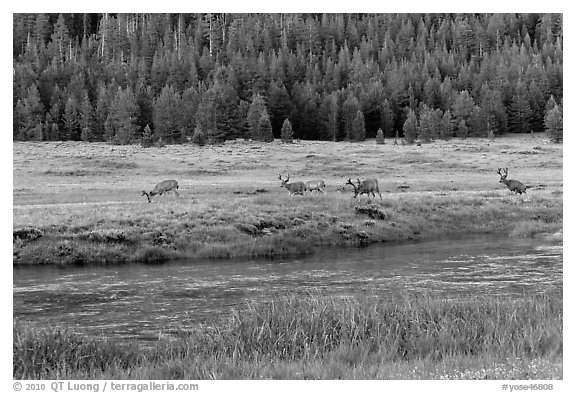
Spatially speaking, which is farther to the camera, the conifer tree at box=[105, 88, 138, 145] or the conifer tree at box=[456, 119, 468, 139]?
the conifer tree at box=[456, 119, 468, 139]

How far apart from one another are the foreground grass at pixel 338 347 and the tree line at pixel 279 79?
28.1m

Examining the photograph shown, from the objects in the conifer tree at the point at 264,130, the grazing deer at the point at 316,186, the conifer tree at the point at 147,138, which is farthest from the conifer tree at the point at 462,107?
the conifer tree at the point at 147,138

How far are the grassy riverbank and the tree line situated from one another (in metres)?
1.87

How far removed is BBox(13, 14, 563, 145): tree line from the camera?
4616 centimetres

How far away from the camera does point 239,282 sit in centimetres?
2045

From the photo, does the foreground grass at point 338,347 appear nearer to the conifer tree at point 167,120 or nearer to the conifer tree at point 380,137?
the conifer tree at point 167,120

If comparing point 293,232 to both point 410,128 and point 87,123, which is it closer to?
point 410,128

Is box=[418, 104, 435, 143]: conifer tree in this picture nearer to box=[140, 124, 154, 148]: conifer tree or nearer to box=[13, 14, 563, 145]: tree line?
box=[13, 14, 563, 145]: tree line

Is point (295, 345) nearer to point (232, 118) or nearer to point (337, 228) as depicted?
point (337, 228)

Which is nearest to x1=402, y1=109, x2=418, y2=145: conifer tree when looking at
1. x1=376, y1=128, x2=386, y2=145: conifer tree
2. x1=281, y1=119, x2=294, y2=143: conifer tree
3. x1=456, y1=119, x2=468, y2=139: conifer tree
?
x1=376, y1=128, x2=386, y2=145: conifer tree

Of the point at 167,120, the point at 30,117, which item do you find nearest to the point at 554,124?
the point at 167,120

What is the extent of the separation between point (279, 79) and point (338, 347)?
2192 inches
